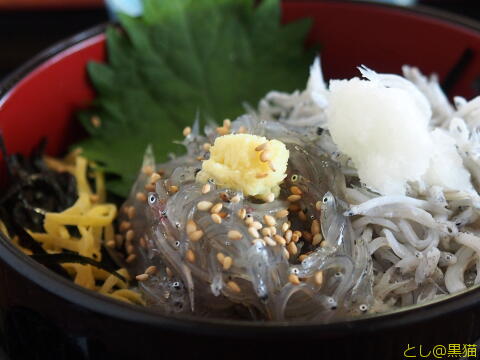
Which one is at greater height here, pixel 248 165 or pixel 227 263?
pixel 248 165

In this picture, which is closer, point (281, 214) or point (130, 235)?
point (281, 214)

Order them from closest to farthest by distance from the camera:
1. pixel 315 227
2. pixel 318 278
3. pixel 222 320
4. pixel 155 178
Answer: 1. pixel 222 320
2. pixel 318 278
3. pixel 315 227
4. pixel 155 178

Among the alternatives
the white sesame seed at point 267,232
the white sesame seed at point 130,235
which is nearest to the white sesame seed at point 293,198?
the white sesame seed at point 267,232

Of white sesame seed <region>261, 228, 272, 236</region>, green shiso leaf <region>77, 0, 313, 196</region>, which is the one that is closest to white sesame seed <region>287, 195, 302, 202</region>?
white sesame seed <region>261, 228, 272, 236</region>

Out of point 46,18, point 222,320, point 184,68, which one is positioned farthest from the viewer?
point 46,18

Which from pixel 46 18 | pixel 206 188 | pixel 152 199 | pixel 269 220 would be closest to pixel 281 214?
pixel 269 220

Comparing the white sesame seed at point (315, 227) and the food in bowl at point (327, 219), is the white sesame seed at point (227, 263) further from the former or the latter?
the white sesame seed at point (315, 227)

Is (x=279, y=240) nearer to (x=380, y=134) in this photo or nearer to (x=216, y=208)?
(x=216, y=208)
